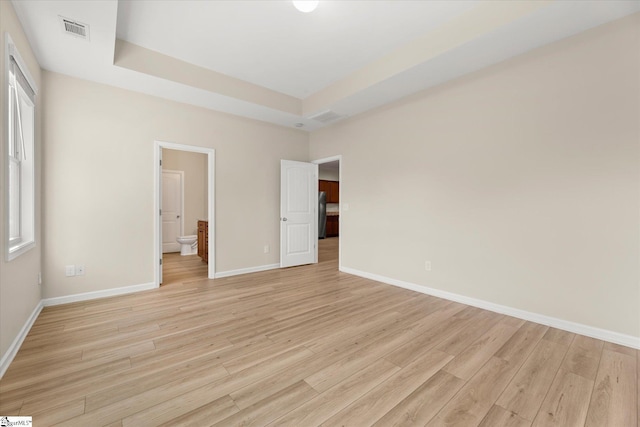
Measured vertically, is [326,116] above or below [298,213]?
above

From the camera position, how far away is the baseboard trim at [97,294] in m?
3.09

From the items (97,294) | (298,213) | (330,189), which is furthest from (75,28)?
(330,189)

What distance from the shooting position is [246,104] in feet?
13.1

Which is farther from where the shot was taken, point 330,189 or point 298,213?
point 330,189

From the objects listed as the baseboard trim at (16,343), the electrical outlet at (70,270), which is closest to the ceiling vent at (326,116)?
the electrical outlet at (70,270)

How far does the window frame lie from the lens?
195cm

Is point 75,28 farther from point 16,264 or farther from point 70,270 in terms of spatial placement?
point 70,270

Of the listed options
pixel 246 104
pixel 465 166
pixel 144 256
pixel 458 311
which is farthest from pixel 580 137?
pixel 144 256

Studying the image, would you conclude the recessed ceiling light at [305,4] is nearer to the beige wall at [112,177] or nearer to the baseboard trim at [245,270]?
the beige wall at [112,177]

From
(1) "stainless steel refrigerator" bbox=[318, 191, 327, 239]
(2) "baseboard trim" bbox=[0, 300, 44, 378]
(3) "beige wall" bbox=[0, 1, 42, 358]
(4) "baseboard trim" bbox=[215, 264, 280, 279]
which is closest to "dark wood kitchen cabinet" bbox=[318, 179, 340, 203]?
(1) "stainless steel refrigerator" bbox=[318, 191, 327, 239]

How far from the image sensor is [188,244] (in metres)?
6.35

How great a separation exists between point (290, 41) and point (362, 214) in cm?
266

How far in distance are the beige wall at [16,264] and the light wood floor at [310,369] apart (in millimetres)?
223

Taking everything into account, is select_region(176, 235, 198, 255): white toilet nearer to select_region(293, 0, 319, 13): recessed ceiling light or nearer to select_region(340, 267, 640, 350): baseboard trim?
select_region(340, 267, 640, 350): baseboard trim
